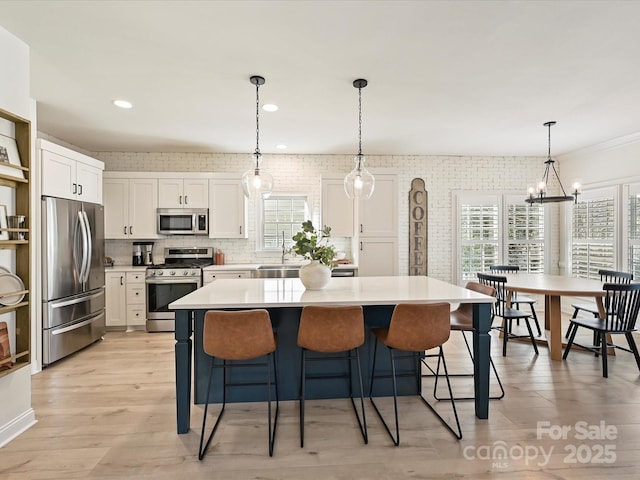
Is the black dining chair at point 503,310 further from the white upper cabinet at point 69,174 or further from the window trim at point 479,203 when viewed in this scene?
the white upper cabinet at point 69,174

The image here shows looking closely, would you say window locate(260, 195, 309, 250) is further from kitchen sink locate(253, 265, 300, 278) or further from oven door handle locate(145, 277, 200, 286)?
oven door handle locate(145, 277, 200, 286)

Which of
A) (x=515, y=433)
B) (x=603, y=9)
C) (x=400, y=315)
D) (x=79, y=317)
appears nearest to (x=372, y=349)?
(x=400, y=315)

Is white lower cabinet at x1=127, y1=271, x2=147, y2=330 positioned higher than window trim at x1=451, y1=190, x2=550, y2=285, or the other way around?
window trim at x1=451, y1=190, x2=550, y2=285

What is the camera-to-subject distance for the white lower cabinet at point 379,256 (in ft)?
17.3

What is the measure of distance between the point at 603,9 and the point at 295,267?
4046mm

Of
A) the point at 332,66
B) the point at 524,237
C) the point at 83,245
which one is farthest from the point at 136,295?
the point at 524,237

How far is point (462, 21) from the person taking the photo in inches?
85.2

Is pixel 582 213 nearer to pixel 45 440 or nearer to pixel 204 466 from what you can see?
pixel 204 466

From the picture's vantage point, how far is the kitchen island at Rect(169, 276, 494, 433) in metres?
2.27

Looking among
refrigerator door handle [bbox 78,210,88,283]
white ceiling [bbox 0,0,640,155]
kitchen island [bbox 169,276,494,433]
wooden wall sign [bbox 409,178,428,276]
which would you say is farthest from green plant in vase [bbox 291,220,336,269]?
wooden wall sign [bbox 409,178,428,276]

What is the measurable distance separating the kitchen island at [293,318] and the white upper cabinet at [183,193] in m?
2.36

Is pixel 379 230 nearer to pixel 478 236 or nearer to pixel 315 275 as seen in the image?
pixel 478 236

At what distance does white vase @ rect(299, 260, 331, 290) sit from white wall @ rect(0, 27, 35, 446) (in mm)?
2081

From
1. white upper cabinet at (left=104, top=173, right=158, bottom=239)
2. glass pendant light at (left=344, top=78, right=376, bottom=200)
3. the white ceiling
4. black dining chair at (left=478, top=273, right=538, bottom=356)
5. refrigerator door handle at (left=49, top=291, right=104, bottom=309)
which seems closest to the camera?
the white ceiling
